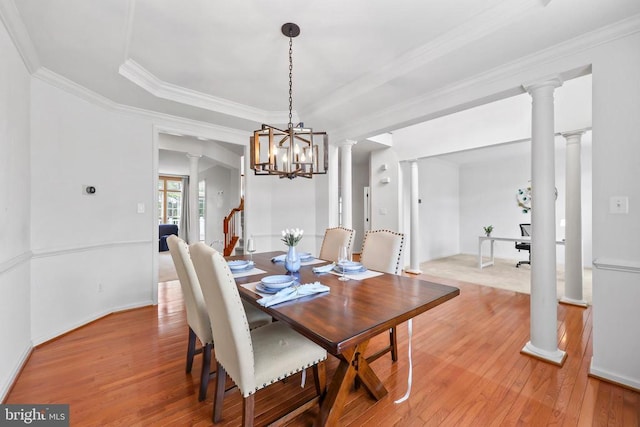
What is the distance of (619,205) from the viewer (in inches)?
73.8

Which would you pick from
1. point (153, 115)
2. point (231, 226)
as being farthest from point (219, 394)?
point (231, 226)

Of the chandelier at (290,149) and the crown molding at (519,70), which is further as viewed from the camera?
the chandelier at (290,149)

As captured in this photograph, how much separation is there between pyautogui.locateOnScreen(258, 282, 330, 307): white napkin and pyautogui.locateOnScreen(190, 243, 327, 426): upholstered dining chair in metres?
0.17

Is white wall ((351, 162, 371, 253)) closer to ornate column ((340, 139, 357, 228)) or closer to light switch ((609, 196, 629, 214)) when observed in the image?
ornate column ((340, 139, 357, 228))

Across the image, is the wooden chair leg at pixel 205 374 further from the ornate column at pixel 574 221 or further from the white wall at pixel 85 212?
the ornate column at pixel 574 221

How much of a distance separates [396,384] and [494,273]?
433 cm

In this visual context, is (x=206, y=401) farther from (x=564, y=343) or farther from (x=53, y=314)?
(x=564, y=343)

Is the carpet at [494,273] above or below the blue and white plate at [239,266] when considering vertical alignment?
below

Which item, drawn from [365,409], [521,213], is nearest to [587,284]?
[521,213]

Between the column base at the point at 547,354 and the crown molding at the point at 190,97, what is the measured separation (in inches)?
143

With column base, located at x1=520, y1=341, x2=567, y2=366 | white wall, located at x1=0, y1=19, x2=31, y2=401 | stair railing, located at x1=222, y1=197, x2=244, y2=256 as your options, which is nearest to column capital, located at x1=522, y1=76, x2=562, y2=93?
column base, located at x1=520, y1=341, x2=567, y2=366

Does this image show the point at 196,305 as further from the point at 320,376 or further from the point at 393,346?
the point at 393,346

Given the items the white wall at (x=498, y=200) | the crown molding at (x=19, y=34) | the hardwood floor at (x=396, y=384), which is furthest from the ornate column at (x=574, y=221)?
the crown molding at (x=19, y=34)

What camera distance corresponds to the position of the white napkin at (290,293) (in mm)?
1417
